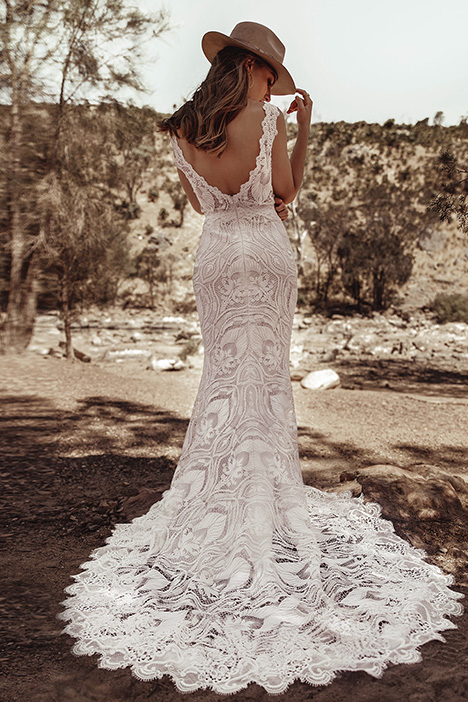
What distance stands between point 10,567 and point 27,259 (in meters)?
8.87

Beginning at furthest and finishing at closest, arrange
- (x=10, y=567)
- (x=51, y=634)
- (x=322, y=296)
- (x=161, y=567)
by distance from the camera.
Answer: (x=322, y=296) → (x=10, y=567) → (x=161, y=567) → (x=51, y=634)

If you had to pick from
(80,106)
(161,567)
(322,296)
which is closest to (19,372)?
(80,106)

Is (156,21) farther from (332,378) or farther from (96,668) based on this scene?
(96,668)

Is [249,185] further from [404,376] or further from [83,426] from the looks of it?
[404,376]

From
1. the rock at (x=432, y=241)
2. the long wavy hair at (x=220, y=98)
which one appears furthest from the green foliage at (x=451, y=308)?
the long wavy hair at (x=220, y=98)

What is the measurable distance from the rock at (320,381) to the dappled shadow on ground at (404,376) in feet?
1.82

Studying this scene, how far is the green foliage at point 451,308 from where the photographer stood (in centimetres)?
1898

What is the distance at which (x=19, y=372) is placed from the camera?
8398 mm

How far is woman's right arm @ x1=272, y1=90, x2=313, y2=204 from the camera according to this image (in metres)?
2.52

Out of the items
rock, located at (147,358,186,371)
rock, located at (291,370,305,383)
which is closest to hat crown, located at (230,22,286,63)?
rock, located at (291,370,305,383)

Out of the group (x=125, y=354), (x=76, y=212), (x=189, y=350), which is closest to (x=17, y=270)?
(x=76, y=212)

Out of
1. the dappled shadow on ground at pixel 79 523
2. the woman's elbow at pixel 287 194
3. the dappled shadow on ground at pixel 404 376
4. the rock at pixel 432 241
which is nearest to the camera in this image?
the dappled shadow on ground at pixel 79 523

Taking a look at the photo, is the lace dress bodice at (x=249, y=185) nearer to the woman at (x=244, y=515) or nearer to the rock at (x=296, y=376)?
the woman at (x=244, y=515)

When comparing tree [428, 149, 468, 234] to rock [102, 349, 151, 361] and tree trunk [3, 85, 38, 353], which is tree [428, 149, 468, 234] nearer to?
tree trunk [3, 85, 38, 353]
